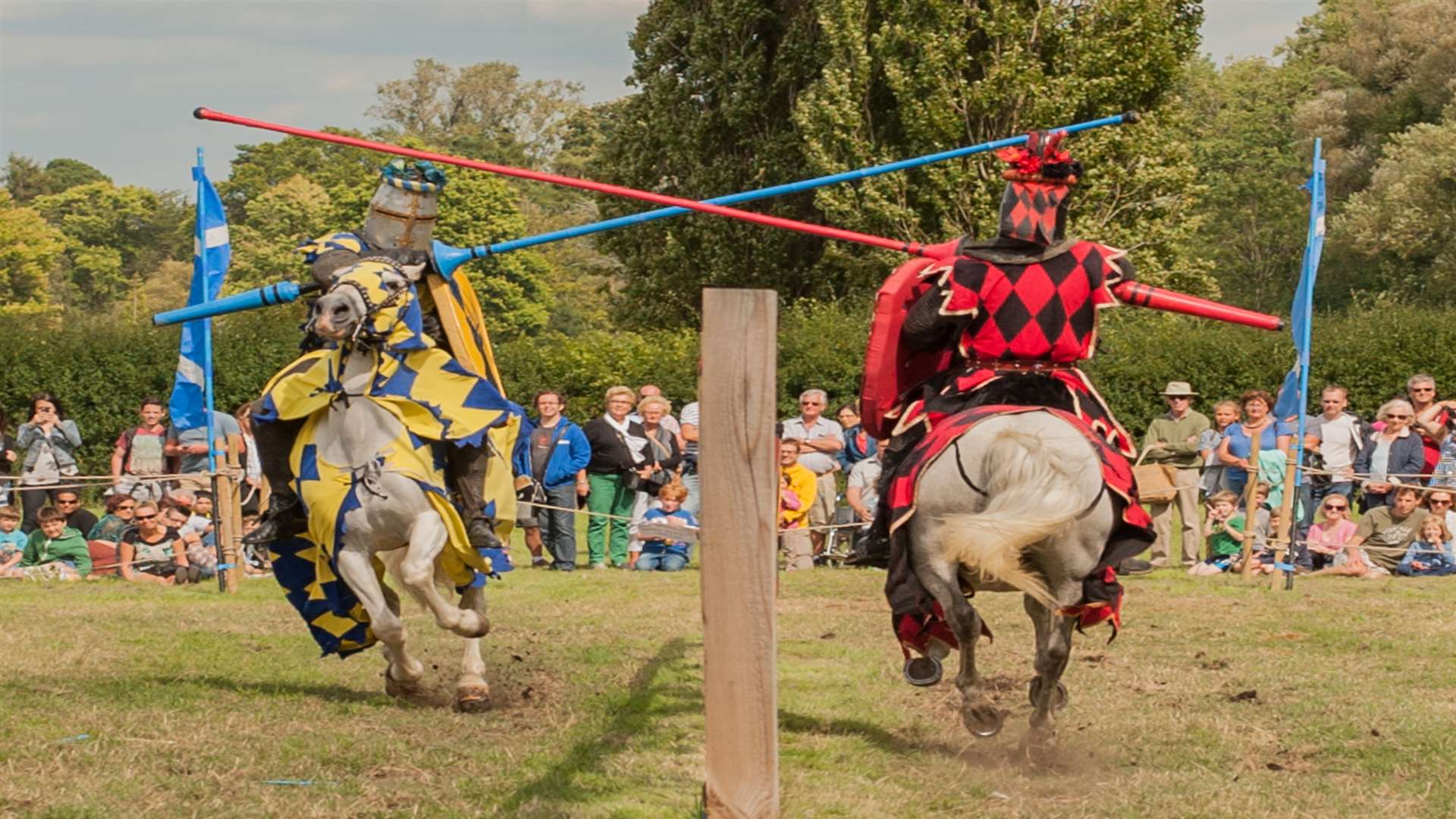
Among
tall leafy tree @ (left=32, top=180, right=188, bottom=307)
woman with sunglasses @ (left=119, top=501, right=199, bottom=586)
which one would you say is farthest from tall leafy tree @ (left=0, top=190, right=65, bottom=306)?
woman with sunglasses @ (left=119, top=501, right=199, bottom=586)

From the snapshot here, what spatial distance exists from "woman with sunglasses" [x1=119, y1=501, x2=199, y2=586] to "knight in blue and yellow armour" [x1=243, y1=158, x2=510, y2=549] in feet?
21.7

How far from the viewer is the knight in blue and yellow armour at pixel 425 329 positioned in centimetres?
862

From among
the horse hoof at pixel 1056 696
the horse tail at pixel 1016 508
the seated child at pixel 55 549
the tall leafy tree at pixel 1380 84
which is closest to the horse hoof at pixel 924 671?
the horse hoof at pixel 1056 696

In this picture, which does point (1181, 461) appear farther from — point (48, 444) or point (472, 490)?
point (48, 444)

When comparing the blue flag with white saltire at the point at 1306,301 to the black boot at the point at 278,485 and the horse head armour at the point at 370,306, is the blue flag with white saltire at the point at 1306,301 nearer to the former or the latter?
the horse head armour at the point at 370,306

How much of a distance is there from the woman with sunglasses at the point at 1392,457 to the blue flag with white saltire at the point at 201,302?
9.05 metres

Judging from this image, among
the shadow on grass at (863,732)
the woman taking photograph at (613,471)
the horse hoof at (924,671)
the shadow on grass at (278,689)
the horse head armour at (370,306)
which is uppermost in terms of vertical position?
the horse head armour at (370,306)

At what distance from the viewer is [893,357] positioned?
8.12 meters

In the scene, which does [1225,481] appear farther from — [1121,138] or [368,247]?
[1121,138]

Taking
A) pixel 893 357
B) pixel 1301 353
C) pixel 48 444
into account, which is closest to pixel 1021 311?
pixel 893 357

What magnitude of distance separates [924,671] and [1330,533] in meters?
8.73

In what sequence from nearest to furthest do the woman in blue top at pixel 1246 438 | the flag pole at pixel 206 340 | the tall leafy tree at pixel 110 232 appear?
1. the flag pole at pixel 206 340
2. the woman in blue top at pixel 1246 438
3. the tall leafy tree at pixel 110 232

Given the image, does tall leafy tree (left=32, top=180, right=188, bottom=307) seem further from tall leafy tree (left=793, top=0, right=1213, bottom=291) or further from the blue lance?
the blue lance

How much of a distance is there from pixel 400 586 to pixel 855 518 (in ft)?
28.2
